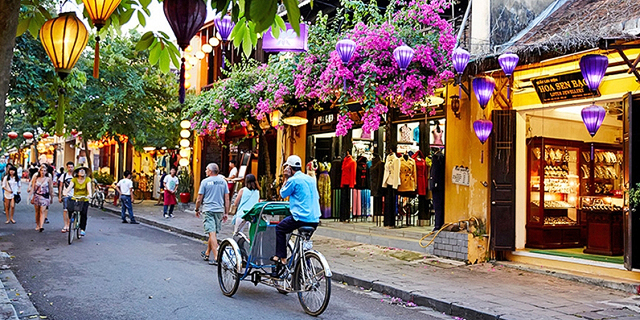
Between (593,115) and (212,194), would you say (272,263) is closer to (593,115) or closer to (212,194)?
(212,194)

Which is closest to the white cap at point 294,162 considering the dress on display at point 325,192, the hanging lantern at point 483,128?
the hanging lantern at point 483,128

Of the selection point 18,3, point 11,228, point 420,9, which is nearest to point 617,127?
point 420,9

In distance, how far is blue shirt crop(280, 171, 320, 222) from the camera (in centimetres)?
733

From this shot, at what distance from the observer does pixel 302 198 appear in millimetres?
7344

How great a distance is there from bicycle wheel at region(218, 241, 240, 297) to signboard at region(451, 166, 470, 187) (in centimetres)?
580

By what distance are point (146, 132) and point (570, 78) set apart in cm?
1919

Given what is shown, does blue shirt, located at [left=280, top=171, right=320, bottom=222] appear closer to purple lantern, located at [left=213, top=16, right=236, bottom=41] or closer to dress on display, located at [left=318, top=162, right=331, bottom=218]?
purple lantern, located at [left=213, top=16, right=236, bottom=41]

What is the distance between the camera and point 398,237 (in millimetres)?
13094

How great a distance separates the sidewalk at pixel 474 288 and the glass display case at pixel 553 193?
1.63 metres

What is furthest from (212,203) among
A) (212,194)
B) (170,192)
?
(170,192)

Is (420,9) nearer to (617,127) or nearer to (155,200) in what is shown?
(617,127)

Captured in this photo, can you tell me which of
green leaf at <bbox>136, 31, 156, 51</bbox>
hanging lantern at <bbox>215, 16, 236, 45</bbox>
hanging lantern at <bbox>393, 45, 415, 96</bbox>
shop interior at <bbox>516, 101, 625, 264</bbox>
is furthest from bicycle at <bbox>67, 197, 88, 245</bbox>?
shop interior at <bbox>516, 101, 625, 264</bbox>

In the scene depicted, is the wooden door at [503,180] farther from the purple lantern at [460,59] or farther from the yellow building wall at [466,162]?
the purple lantern at [460,59]

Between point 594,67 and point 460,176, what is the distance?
4014mm
